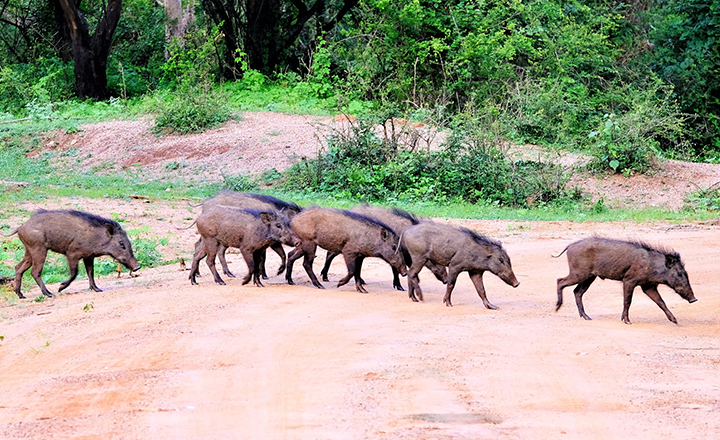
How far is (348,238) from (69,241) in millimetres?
3231

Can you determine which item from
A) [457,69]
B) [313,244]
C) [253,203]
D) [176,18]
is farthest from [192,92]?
[313,244]

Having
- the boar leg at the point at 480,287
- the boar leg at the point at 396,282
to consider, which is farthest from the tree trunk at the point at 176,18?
the boar leg at the point at 480,287

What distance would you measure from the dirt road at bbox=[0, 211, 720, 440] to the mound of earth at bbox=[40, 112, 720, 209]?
8.76 meters

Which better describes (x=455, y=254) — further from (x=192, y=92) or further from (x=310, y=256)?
(x=192, y=92)

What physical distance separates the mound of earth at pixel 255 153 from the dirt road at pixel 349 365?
8.76 meters

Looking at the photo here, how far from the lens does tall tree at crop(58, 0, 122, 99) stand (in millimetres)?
26750

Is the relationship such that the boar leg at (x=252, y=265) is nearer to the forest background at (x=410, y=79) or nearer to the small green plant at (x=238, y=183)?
the forest background at (x=410, y=79)

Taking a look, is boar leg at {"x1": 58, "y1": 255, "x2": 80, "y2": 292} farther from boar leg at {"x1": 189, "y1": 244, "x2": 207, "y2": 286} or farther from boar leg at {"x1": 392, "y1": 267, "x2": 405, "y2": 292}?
boar leg at {"x1": 392, "y1": 267, "x2": 405, "y2": 292}

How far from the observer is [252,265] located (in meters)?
10.3

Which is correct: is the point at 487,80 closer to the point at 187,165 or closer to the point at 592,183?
the point at 592,183

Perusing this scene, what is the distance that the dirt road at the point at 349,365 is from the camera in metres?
5.51

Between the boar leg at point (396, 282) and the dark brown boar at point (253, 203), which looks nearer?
the boar leg at point (396, 282)

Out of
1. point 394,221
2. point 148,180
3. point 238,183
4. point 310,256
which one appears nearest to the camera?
point 310,256

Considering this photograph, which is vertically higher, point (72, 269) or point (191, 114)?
point (191, 114)
